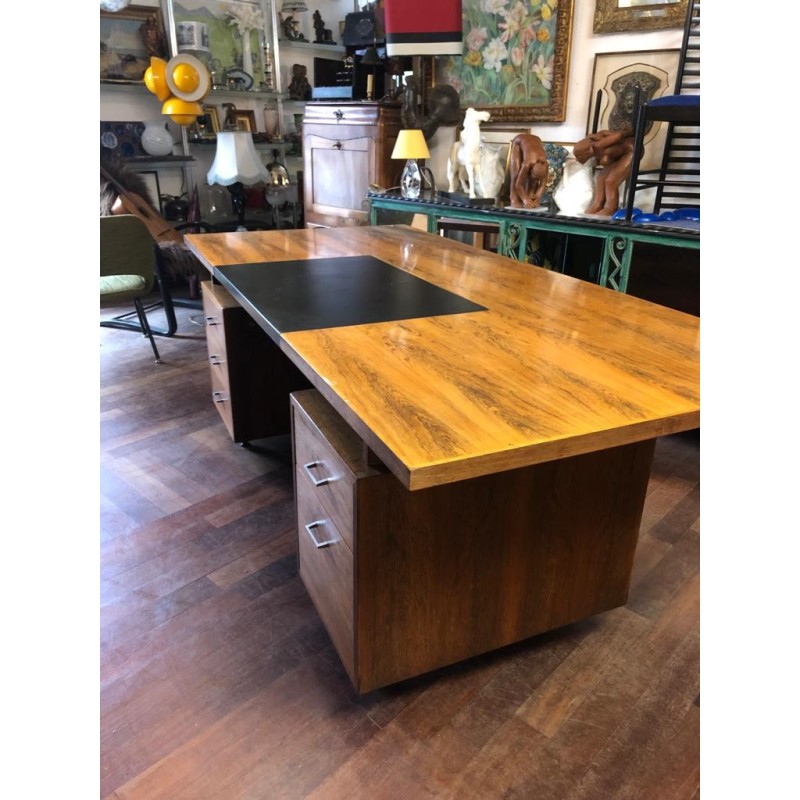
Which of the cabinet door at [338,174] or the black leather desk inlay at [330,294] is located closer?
the black leather desk inlay at [330,294]

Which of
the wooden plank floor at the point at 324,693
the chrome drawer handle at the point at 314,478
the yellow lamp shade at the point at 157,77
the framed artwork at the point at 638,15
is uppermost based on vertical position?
the framed artwork at the point at 638,15

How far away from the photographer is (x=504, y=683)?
146 centimetres

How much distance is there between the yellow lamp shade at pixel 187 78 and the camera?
415cm

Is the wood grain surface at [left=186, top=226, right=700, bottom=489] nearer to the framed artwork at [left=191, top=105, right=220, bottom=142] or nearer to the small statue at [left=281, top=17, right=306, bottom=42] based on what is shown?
the framed artwork at [left=191, top=105, right=220, bottom=142]

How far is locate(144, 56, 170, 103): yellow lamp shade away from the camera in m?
4.17

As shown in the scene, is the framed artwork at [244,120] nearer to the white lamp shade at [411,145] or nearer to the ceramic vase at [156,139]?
the ceramic vase at [156,139]

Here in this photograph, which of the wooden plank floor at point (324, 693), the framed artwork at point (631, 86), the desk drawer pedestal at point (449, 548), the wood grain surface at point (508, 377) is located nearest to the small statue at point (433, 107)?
the framed artwork at point (631, 86)

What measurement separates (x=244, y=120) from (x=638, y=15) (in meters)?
2.98

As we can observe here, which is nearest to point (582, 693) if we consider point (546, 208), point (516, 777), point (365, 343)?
point (516, 777)

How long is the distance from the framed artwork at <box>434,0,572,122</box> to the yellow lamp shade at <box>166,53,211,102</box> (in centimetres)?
164

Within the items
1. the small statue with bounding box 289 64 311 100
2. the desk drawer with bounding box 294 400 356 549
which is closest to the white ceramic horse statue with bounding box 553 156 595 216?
the desk drawer with bounding box 294 400 356 549

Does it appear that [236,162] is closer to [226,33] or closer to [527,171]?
[226,33]

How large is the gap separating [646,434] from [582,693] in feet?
2.39

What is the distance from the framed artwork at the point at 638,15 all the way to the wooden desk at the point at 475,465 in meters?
2.03
